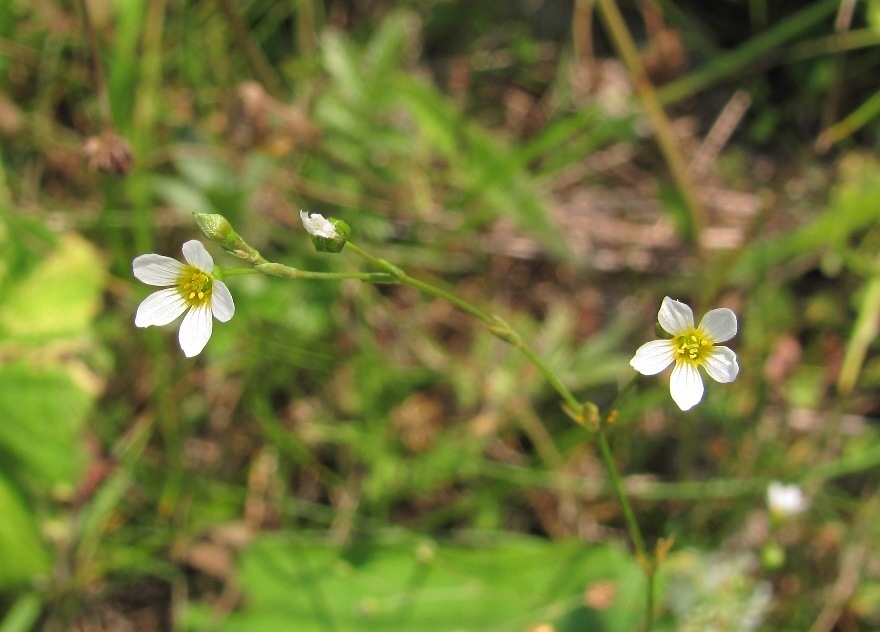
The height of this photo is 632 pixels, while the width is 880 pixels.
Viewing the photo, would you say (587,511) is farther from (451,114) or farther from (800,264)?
(451,114)

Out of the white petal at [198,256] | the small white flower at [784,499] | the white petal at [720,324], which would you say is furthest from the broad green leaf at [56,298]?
the small white flower at [784,499]

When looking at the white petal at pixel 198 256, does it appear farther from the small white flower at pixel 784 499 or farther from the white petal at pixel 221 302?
the small white flower at pixel 784 499

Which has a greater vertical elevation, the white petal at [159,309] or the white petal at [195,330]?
the white petal at [159,309]

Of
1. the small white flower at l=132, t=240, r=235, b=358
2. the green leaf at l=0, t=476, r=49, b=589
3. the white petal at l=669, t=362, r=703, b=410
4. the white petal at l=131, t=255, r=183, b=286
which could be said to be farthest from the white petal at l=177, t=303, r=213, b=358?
the green leaf at l=0, t=476, r=49, b=589

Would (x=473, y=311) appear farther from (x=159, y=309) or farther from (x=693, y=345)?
(x=159, y=309)

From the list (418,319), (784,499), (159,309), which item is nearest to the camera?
(159,309)

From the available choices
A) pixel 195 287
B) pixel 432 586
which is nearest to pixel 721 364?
pixel 195 287
